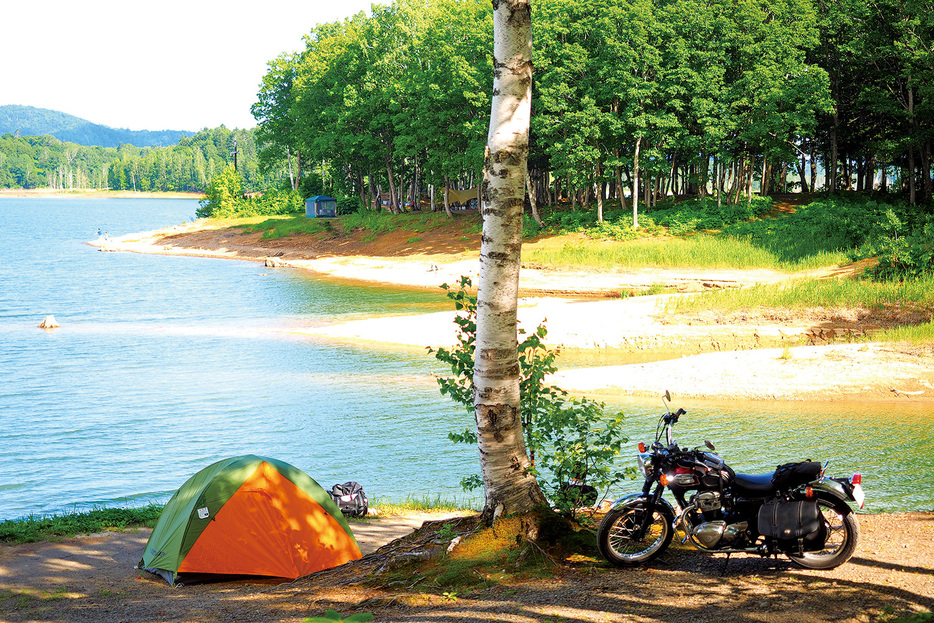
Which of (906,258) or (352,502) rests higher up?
(906,258)

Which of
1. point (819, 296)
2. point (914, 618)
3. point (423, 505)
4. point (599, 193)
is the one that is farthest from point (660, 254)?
point (914, 618)

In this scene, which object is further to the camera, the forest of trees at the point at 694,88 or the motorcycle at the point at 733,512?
the forest of trees at the point at 694,88

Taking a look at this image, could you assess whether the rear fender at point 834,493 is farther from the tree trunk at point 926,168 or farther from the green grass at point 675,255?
the tree trunk at point 926,168

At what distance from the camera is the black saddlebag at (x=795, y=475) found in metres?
6.64

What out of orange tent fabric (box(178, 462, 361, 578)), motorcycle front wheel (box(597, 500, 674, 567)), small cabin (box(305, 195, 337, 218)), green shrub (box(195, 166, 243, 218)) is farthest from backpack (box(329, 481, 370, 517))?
green shrub (box(195, 166, 243, 218))

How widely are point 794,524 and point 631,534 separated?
4.54 feet

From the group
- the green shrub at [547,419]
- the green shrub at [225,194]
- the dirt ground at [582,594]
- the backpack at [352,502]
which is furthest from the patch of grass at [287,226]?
the green shrub at [547,419]

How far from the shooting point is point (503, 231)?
263 inches

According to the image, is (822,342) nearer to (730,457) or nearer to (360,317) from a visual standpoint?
(730,457)

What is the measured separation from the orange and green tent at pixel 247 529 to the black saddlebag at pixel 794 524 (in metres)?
4.99

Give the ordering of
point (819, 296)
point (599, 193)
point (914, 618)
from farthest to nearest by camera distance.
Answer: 1. point (599, 193)
2. point (819, 296)
3. point (914, 618)

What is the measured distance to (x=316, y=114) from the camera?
67750 millimetres

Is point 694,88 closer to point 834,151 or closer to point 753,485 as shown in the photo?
point 834,151

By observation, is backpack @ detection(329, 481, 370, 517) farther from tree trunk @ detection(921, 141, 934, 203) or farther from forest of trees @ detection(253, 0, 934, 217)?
tree trunk @ detection(921, 141, 934, 203)
